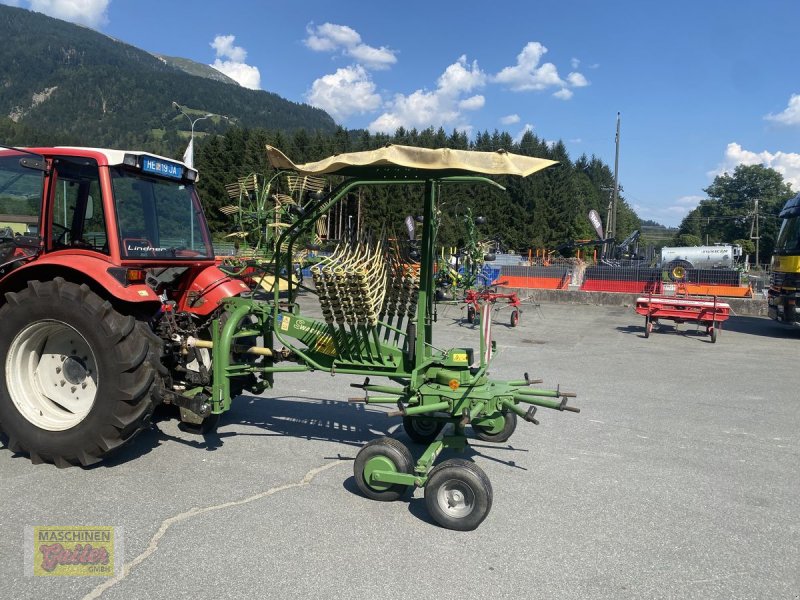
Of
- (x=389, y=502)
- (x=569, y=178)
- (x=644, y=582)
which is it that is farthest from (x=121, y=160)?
Answer: (x=569, y=178)

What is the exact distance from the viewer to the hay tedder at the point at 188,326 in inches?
157

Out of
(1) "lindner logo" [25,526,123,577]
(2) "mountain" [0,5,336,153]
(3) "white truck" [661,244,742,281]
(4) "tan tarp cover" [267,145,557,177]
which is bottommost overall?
(1) "lindner logo" [25,526,123,577]

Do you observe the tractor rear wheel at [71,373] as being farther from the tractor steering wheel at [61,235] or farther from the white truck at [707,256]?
the white truck at [707,256]

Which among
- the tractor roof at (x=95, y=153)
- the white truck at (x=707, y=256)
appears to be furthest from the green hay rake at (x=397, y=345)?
the white truck at (x=707, y=256)

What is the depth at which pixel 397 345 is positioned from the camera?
459cm

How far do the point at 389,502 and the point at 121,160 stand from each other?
348 centimetres

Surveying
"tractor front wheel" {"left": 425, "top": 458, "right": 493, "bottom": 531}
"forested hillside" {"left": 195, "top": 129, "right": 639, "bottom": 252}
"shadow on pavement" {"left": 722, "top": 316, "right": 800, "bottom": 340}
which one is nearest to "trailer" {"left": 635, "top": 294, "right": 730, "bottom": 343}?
"shadow on pavement" {"left": 722, "top": 316, "right": 800, "bottom": 340}

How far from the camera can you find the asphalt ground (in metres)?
2.95

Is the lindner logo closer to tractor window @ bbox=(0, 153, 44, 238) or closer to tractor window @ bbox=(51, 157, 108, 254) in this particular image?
tractor window @ bbox=(51, 157, 108, 254)

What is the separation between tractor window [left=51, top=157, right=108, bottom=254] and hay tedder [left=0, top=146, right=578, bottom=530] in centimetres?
1

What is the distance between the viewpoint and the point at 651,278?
782 inches

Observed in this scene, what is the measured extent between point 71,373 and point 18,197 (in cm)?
160

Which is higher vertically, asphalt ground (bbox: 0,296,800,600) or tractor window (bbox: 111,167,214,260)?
tractor window (bbox: 111,167,214,260)

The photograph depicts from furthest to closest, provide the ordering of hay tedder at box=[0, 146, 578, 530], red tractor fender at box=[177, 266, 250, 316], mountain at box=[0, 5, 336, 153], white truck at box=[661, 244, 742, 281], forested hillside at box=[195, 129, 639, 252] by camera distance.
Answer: mountain at box=[0, 5, 336, 153] → forested hillside at box=[195, 129, 639, 252] → white truck at box=[661, 244, 742, 281] → red tractor fender at box=[177, 266, 250, 316] → hay tedder at box=[0, 146, 578, 530]
